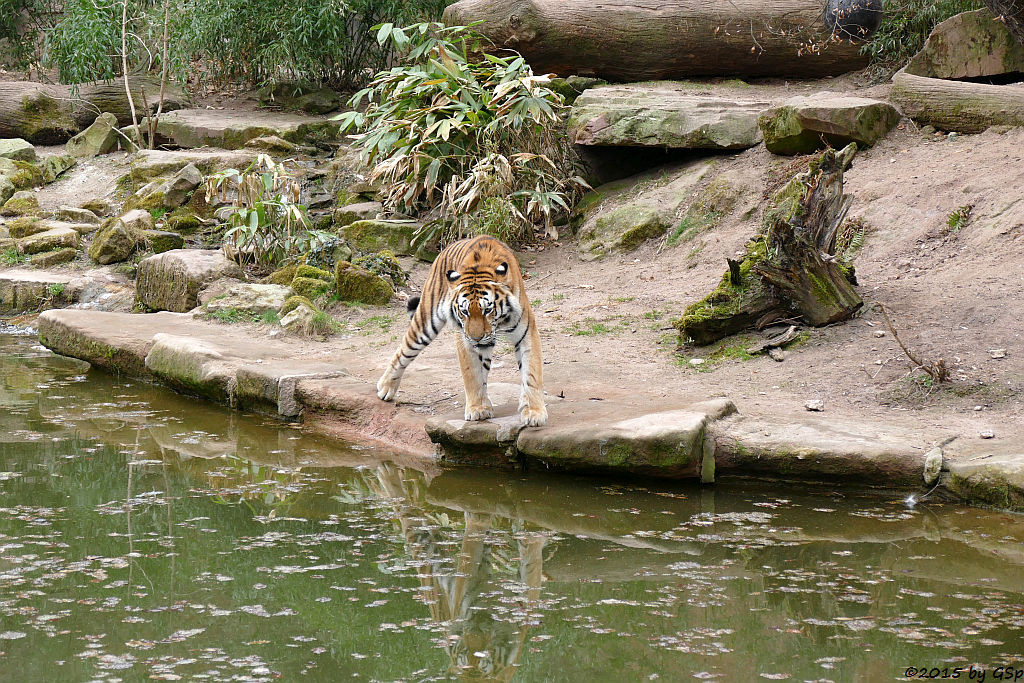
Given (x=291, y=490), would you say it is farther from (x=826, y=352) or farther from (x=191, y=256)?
(x=191, y=256)

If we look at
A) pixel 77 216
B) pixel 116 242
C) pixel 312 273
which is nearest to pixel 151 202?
pixel 77 216

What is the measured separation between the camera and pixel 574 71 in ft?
38.9

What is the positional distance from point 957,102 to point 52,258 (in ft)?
32.0

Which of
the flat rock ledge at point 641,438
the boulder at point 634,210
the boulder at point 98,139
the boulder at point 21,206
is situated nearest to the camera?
the flat rock ledge at point 641,438

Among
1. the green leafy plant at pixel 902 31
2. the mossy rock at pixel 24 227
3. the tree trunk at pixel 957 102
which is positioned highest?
the green leafy plant at pixel 902 31

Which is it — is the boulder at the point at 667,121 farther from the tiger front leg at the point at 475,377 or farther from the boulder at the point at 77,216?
the boulder at the point at 77,216

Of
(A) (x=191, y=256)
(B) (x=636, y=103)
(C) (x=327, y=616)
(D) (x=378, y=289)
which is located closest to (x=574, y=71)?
(B) (x=636, y=103)

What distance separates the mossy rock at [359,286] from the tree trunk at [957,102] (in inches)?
211

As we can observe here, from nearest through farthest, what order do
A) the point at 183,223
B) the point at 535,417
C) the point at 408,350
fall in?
the point at 535,417 → the point at 408,350 → the point at 183,223

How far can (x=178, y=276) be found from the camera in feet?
31.6

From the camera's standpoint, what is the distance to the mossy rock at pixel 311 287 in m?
9.38

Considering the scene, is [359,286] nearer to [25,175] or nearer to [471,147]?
[471,147]

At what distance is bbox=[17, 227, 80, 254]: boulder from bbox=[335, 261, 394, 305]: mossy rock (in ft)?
14.1

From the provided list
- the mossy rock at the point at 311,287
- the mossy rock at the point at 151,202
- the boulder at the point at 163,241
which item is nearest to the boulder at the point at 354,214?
the mossy rock at the point at 311,287
